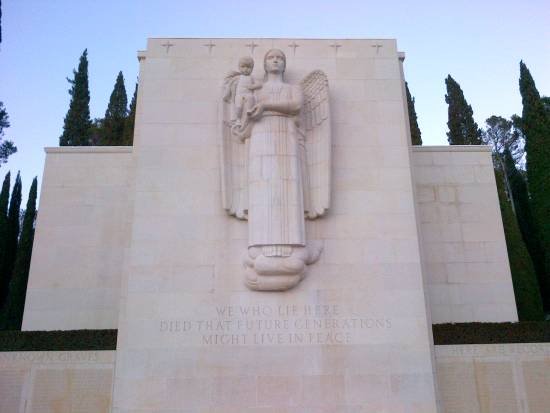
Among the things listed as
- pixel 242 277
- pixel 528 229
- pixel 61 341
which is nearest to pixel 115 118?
pixel 61 341

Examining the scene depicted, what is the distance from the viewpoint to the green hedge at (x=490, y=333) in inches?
439

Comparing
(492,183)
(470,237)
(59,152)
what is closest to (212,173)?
(59,152)

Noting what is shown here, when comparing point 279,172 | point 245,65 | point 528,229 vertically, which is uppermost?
point 245,65

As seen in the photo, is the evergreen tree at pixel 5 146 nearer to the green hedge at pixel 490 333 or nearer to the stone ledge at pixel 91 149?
the stone ledge at pixel 91 149

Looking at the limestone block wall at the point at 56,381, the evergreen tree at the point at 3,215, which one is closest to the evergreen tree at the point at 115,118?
the evergreen tree at the point at 3,215

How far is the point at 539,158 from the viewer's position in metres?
20.2

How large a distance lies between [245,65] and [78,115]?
56.8 feet

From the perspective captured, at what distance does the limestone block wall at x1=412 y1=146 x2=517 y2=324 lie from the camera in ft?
42.1

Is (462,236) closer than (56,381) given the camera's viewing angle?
No

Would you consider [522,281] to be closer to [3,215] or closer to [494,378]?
[494,378]

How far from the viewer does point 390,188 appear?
10.7 metres

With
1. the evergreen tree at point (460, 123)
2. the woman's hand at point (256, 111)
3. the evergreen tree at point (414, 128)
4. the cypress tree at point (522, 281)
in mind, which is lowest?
the cypress tree at point (522, 281)

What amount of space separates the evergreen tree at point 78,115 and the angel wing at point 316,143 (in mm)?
17186

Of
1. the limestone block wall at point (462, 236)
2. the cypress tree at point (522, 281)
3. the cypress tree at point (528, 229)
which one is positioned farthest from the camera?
the cypress tree at point (528, 229)
